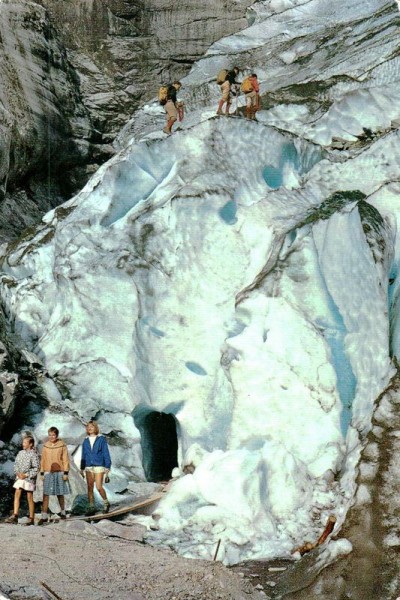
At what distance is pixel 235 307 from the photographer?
15.6 meters

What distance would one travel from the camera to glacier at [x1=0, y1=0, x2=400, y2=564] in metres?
14.0

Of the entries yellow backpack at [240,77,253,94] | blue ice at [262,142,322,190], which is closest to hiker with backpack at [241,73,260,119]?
yellow backpack at [240,77,253,94]

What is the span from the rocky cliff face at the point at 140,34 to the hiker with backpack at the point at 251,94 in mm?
7436

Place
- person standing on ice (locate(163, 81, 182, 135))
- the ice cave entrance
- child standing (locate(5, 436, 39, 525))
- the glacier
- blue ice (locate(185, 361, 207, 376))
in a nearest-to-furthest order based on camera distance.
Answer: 1. child standing (locate(5, 436, 39, 525))
2. the glacier
3. blue ice (locate(185, 361, 207, 376))
4. the ice cave entrance
5. person standing on ice (locate(163, 81, 182, 135))

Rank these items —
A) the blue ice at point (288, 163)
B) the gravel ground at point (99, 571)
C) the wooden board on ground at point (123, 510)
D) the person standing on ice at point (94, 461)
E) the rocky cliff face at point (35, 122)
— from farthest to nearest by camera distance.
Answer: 1. the rocky cliff face at point (35, 122)
2. the blue ice at point (288, 163)
3. the person standing on ice at point (94, 461)
4. the wooden board on ground at point (123, 510)
5. the gravel ground at point (99, 571)

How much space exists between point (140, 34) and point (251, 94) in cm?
872

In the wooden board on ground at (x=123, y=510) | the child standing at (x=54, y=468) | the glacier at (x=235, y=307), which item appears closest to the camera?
the child standing at (x=54, y=468)

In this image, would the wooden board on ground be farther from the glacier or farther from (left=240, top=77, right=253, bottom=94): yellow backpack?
(left=240, top=77, right=253, bottom=94): yellow backpack

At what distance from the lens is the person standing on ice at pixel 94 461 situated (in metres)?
13.6

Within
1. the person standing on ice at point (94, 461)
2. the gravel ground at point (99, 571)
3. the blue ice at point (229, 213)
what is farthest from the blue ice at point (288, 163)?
the gravel ground at point (99, 571)

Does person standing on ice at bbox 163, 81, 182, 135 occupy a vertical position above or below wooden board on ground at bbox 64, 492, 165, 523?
above

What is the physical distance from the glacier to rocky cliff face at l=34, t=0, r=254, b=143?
7.58 metres

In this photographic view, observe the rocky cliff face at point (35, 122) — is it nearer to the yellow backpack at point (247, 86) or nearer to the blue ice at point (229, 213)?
the yellow backpack at point (247, 86)

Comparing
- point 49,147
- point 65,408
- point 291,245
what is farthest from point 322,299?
point 49,147
